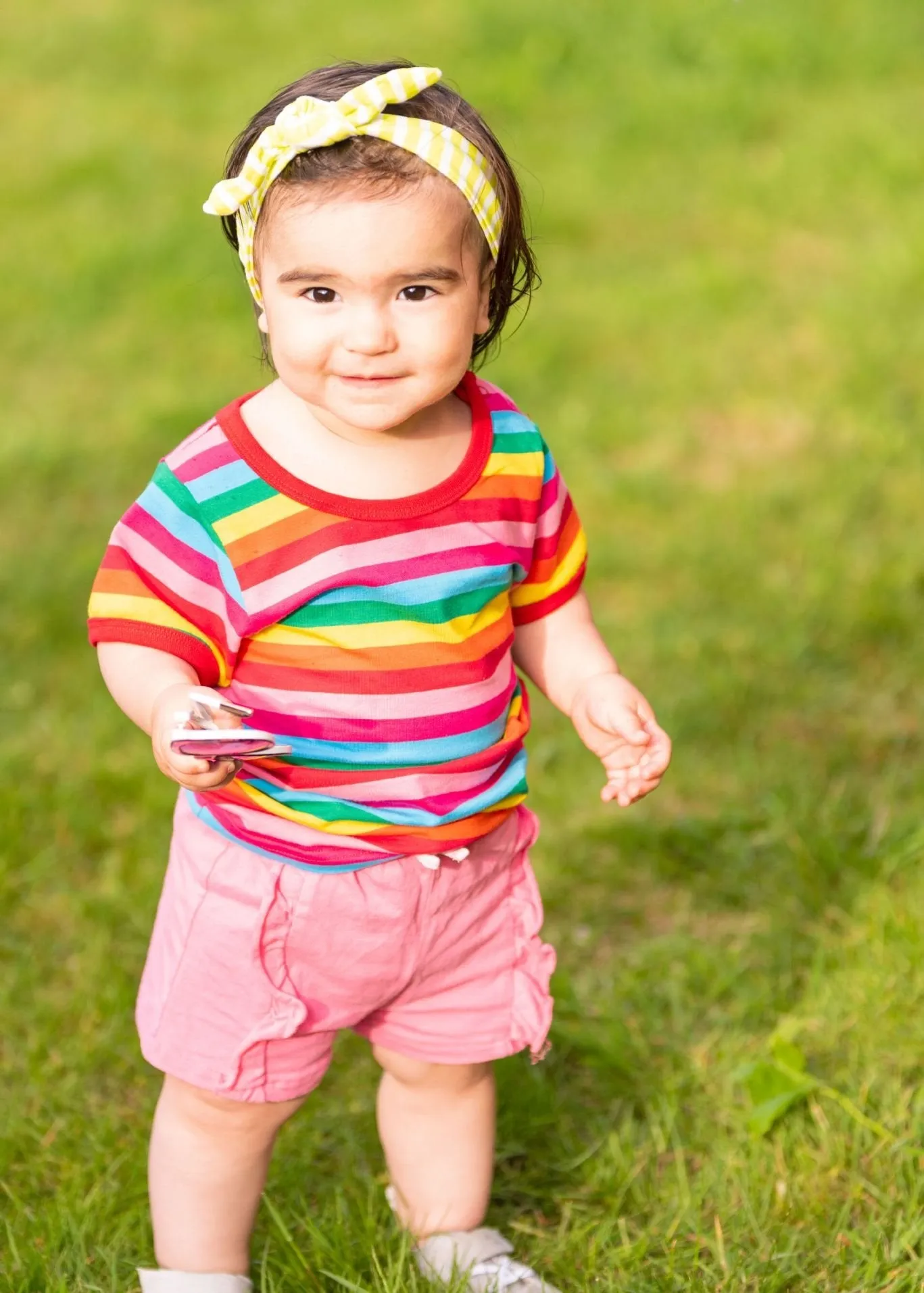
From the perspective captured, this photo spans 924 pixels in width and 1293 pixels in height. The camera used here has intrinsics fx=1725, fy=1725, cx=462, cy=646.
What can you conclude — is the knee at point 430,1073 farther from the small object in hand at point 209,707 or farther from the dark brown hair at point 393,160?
the dark brown hair at point 393,160

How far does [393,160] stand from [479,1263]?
4.70ft

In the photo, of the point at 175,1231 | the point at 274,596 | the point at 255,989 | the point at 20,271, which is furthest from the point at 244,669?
the point at 20,271

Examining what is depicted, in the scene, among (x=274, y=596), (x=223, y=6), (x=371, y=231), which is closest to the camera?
(x=371, y=231)

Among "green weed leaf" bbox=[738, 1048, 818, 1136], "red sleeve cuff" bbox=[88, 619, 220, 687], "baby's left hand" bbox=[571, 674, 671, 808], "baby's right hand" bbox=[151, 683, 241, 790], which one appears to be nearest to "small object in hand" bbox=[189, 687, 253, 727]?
"baby's right hand" bbox=[151, 683, 241, 790]

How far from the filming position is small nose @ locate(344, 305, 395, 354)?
72.6 inches

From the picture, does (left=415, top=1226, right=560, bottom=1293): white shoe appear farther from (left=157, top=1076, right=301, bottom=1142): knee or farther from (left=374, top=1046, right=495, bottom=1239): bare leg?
(left=157, top=1076, right=301, bottom=1142): knee

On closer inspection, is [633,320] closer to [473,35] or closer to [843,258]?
[843,258]

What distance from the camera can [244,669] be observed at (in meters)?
1.99

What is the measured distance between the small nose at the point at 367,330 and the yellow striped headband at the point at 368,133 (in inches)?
6.2

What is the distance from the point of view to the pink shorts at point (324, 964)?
6.75ft

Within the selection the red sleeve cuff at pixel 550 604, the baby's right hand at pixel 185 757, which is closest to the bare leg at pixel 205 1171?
the baby's right hand at pixel 185 757

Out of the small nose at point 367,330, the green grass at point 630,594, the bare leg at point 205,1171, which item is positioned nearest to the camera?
the small nose at point 367,330

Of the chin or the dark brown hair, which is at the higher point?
the dark brown hair

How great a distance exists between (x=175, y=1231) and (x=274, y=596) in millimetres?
872
